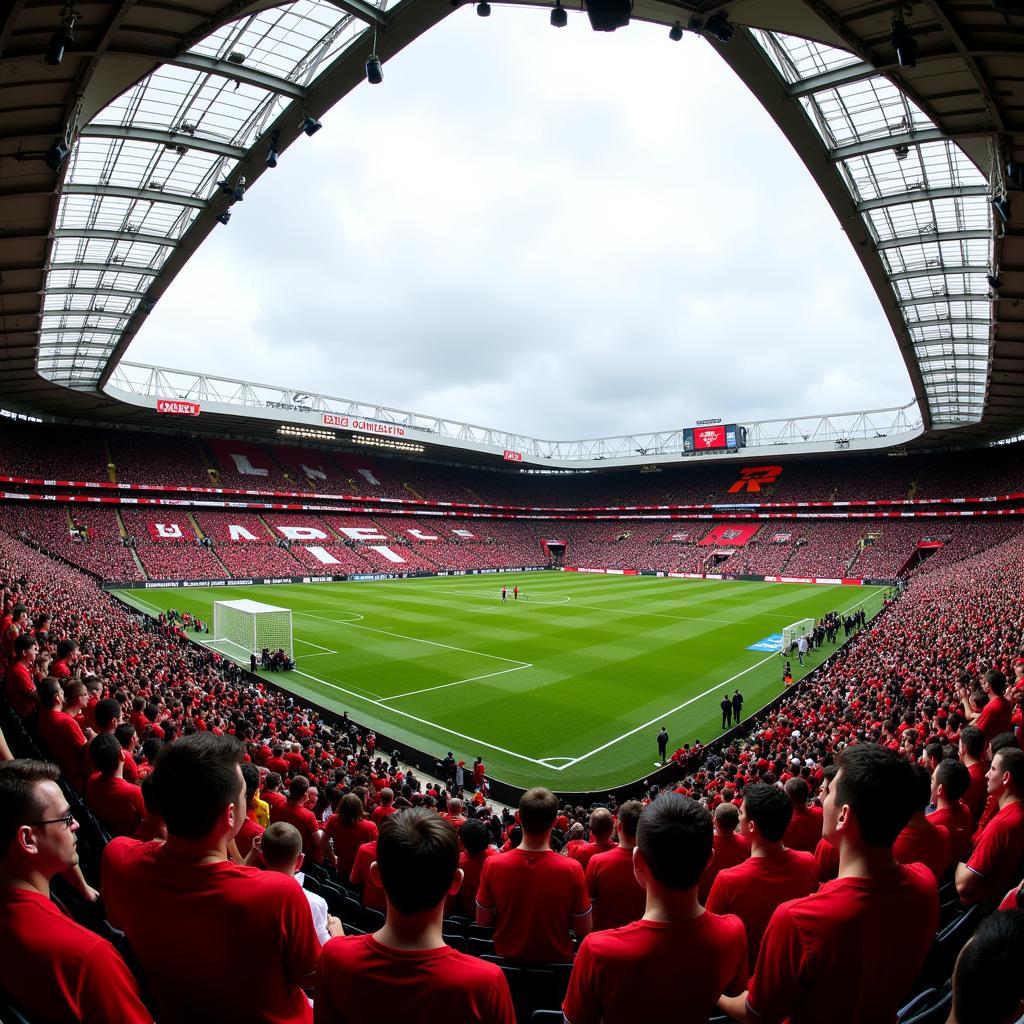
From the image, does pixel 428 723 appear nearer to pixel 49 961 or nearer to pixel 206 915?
pixel 206 915

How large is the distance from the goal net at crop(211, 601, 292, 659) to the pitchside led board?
192 feet

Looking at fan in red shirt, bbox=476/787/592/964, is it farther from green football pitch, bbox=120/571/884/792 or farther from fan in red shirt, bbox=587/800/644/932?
green football pitch, bbox=120/571/884/792

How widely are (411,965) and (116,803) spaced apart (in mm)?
4047

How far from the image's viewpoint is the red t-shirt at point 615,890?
427 centimetres

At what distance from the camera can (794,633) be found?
30000 millimetres

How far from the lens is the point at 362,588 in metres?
51.2

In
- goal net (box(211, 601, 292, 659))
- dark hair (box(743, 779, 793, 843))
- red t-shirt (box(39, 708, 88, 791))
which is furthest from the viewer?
goal net (box(211, 601, 292, 659))

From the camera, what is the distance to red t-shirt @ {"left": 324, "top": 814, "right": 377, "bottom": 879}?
248 inches

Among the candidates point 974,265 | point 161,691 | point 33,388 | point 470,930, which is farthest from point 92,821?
point 33,388

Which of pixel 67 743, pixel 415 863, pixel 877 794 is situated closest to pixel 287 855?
pixel 415 863

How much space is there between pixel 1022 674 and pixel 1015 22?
10314 millimetres

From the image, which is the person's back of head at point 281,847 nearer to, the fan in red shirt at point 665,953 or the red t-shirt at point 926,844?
the fan in red shirt at point 665,953

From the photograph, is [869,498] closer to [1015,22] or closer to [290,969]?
[1015,22]

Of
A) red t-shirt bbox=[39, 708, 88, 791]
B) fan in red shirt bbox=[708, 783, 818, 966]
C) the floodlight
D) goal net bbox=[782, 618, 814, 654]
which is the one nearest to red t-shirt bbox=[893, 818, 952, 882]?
fan in red shirt bbox=[708, 783, 818, 966]
